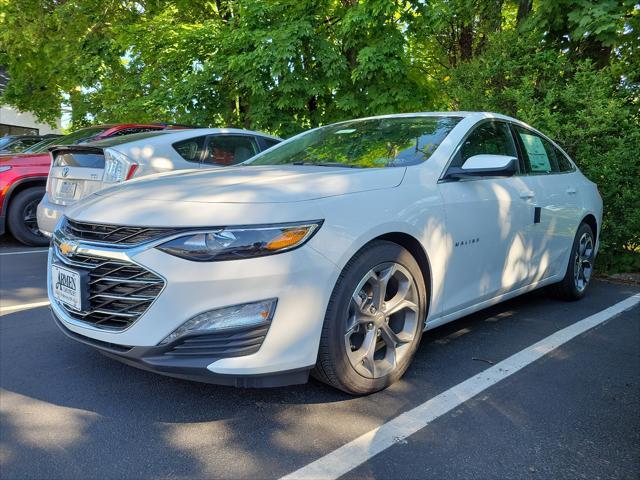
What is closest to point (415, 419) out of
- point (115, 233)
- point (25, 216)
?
point (115, 233)

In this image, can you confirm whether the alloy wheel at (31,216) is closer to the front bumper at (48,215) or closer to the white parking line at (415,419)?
the front bumper at (48,215)

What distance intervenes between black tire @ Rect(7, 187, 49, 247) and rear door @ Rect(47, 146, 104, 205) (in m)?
1.59

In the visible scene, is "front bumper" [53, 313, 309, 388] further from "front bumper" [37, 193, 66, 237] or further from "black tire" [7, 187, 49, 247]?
"black tire" [7, 187, 49, 247]

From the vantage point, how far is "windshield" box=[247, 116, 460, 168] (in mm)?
3275

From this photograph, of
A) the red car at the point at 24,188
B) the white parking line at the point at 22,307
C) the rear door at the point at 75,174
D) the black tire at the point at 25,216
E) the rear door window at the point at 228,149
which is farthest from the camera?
the black tire at the point at 25,216

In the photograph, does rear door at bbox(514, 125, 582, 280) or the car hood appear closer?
the car hood

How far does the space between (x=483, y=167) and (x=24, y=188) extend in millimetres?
6593

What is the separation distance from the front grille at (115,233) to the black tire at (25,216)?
5.33 meters

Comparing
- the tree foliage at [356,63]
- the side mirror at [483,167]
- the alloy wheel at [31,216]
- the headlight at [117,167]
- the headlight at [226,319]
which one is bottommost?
the alloy wheel at [31,216]

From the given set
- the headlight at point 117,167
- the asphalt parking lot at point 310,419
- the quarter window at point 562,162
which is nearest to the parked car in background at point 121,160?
the headlight at point 117,167

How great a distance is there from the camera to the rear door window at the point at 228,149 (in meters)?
6.12

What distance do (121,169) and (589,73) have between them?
17.6ft

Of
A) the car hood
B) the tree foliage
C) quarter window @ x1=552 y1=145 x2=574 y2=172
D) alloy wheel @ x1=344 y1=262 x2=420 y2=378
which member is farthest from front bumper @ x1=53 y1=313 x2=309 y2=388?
the tree foliage

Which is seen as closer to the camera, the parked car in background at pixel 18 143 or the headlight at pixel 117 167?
the headlight at pixel 117 167
